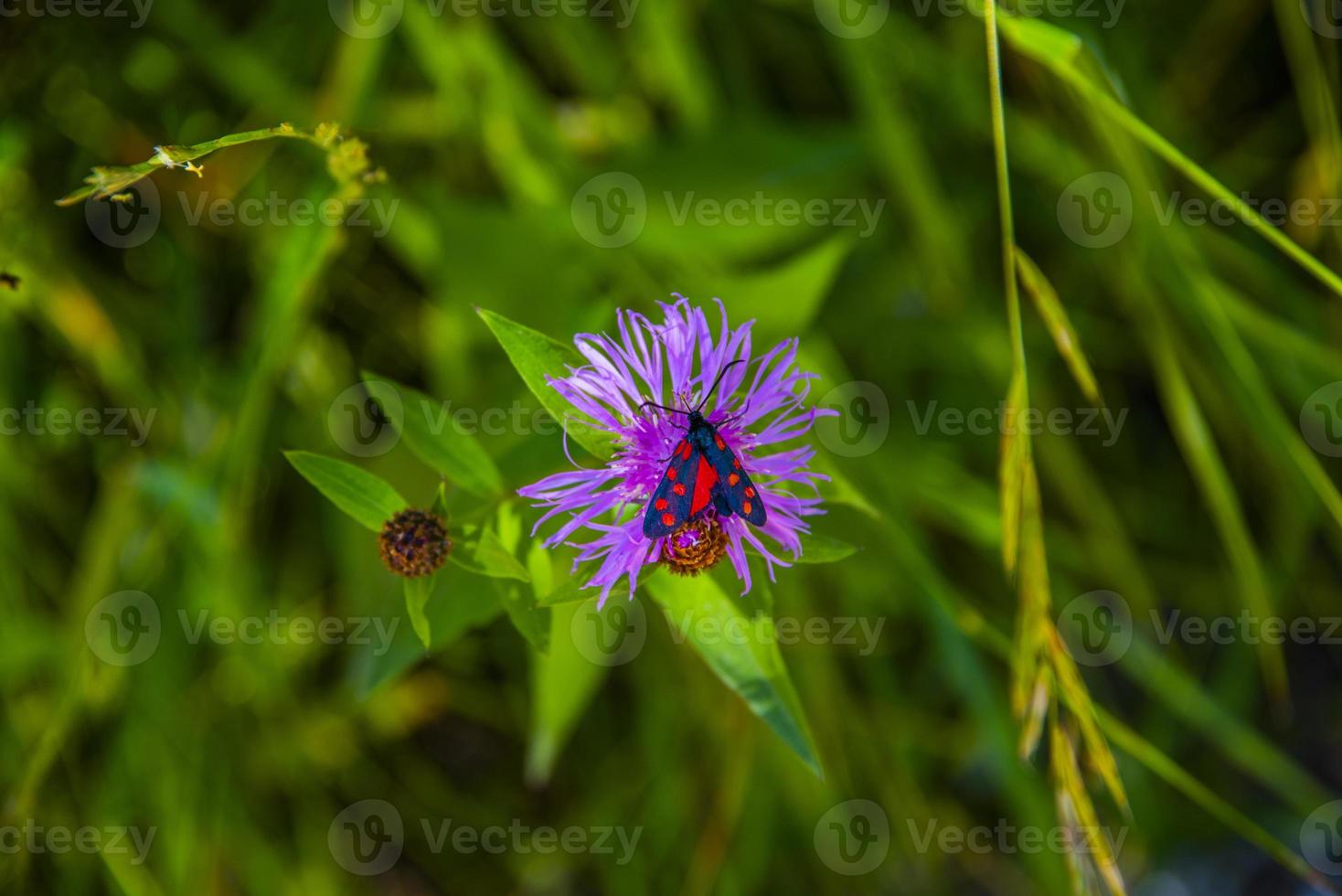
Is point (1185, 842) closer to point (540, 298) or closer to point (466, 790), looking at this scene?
point (466, 790)

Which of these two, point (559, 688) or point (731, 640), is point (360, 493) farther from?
point (559, 688)

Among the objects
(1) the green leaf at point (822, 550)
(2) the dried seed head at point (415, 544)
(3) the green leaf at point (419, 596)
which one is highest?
(1) the green leaf at point (822, 550)

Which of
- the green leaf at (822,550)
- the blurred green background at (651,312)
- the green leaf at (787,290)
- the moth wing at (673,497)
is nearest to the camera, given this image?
the moth wing at (673,497)

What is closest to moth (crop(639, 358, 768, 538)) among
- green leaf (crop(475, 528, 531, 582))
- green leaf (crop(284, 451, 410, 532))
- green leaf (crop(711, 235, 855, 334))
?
green leaf (crop(475, 528, 531, 582))

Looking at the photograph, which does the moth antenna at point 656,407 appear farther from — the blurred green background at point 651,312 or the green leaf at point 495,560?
the blurred green background at point 651,312

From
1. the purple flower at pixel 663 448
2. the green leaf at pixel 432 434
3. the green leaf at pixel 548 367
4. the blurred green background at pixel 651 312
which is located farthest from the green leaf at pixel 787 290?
the green leaf at pixel 432 434

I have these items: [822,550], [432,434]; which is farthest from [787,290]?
[432,434]
